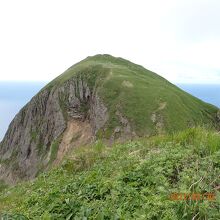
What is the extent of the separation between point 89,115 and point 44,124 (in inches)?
688

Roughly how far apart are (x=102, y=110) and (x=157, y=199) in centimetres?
6413

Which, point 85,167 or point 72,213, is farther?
point 85,167

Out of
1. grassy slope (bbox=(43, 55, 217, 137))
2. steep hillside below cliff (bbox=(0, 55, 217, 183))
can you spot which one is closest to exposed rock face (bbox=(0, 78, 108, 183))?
steep hillside below cliff (bbox=(0, 55, 217, 183))

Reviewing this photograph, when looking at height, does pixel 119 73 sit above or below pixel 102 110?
above

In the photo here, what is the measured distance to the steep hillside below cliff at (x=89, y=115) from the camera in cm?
6489

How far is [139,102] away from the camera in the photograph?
2771 inches

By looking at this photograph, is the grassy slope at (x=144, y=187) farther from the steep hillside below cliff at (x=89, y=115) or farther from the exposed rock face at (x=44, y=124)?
the exposed rock face at (x=44, y=124)

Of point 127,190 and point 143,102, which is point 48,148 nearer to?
point 143,102

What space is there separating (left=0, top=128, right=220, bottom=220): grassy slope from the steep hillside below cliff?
4948 cm

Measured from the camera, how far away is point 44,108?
297 feet

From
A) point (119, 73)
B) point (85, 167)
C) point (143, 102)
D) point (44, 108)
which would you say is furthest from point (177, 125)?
point (85, 167)

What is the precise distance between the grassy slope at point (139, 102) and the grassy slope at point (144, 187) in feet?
160

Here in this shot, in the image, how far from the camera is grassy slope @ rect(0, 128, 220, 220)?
5.64 metres

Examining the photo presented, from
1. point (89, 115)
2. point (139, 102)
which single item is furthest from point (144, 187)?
point (89, 115)
